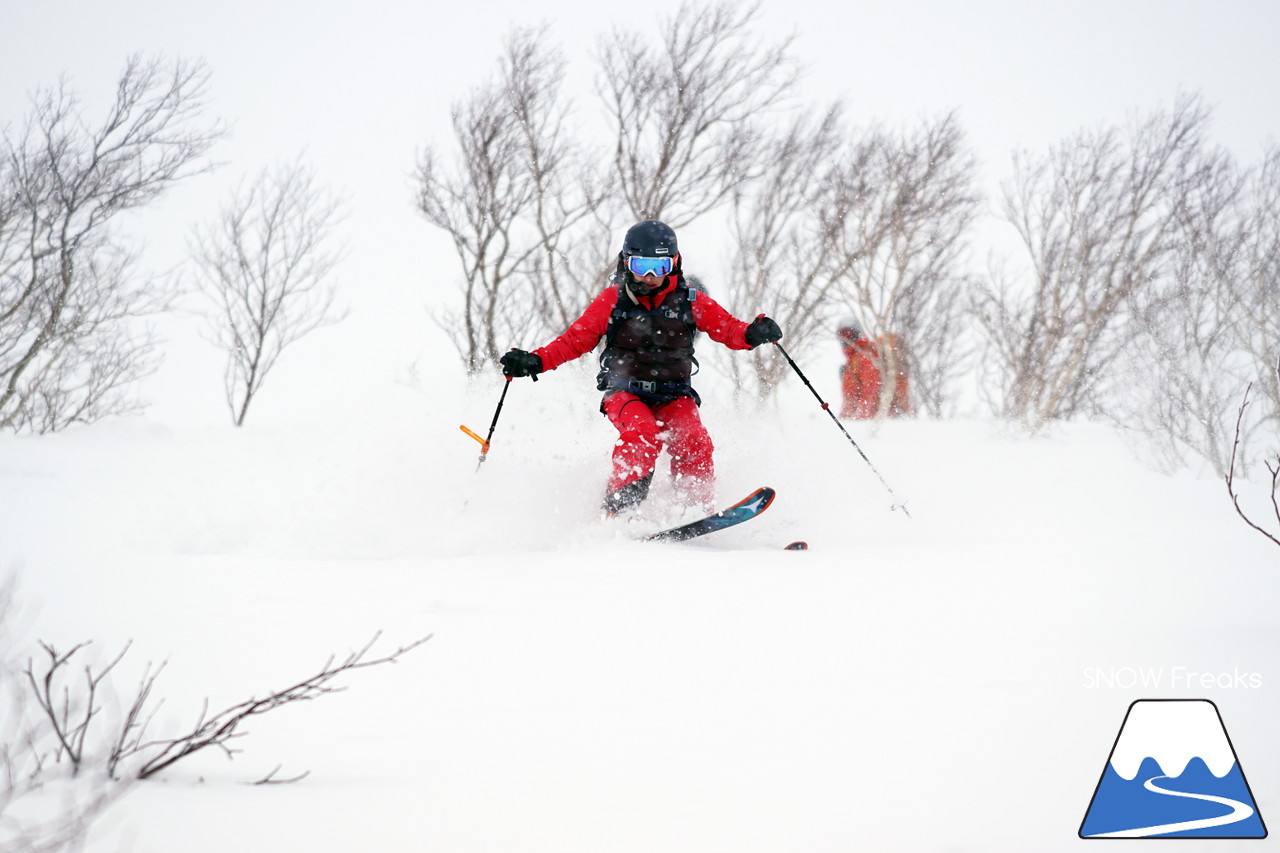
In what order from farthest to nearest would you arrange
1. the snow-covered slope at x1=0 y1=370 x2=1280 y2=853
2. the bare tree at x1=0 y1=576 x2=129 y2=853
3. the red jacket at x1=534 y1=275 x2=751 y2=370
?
the red jacket at x1=534 y1=275 x2=751 y2=370 < the snow-covered slope at x1=0 y1=370 x2=1280 y2=853 < the bare tree at x1=0 y1=576 x2=129 y2=853

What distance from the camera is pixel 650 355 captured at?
200 inches

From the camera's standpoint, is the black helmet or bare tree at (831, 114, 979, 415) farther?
bare tree at (831, 114, 979, 415)

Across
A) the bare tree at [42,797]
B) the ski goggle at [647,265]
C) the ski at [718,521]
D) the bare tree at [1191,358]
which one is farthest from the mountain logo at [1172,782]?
the bare tree at [1191,358]

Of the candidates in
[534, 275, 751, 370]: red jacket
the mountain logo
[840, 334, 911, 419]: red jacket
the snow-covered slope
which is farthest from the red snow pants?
[840, 334, 911, 419]: red jacket

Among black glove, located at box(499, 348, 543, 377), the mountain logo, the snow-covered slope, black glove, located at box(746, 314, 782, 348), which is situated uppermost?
black glove, located at box(746, 314, 782, 348)

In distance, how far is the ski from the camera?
15.1ft

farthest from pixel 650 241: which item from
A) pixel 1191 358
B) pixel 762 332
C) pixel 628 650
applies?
pixel 1191 358

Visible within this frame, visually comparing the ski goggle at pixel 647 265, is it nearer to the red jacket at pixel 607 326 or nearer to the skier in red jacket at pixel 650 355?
the skier in red jacket at pixel 650 355

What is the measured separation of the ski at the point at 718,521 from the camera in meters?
4.60

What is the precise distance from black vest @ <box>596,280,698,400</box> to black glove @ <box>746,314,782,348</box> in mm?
403

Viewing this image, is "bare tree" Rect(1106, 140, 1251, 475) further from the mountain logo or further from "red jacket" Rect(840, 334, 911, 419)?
the mountain logo

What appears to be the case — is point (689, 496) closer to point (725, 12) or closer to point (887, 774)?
point (887, 774)

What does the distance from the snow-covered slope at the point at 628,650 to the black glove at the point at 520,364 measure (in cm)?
95

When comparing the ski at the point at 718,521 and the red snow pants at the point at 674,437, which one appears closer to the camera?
the ski at the point at 718,521
